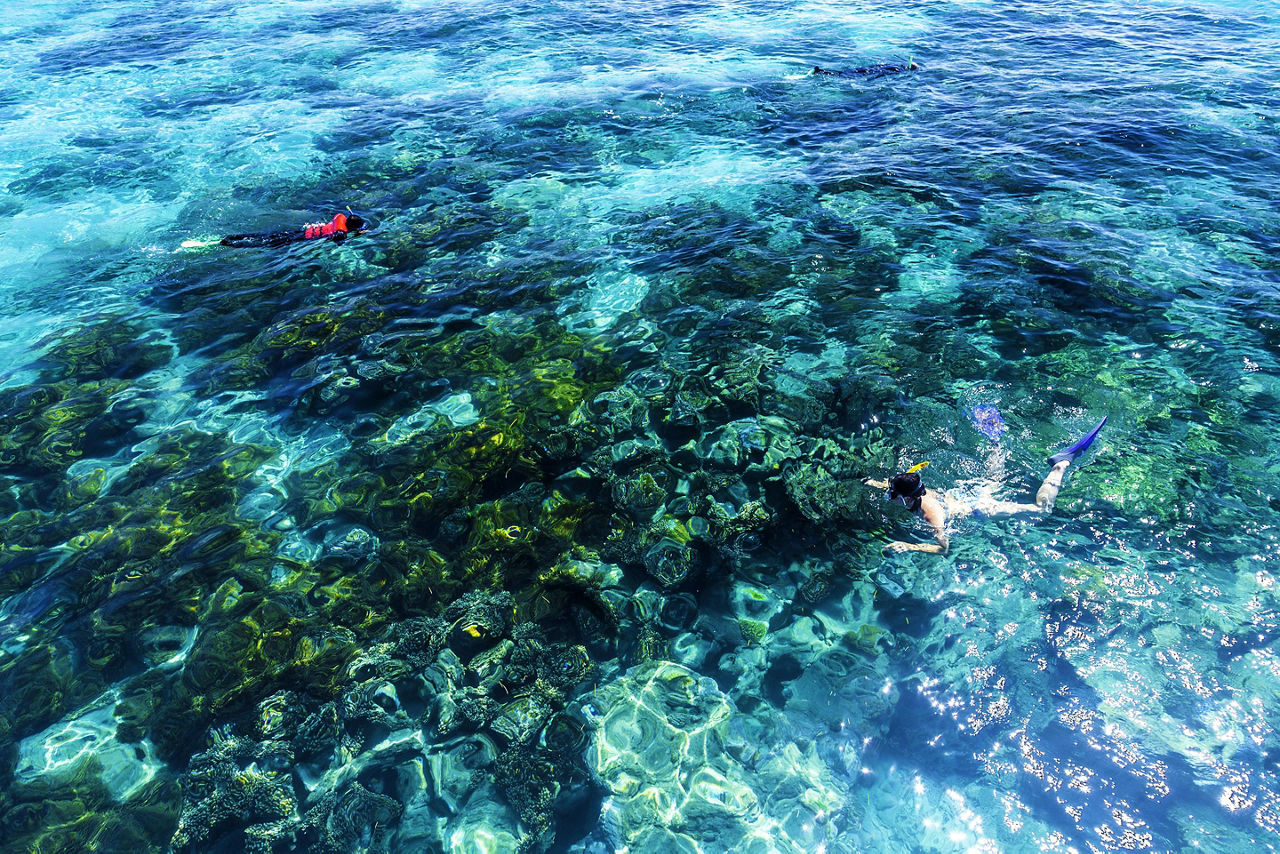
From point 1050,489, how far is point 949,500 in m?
1.38

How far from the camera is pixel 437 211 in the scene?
667 inches

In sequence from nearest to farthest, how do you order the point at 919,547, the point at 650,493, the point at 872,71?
the point at 919,547 < the point at 650,493 < the point at 872,71

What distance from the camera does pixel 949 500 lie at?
355 inches

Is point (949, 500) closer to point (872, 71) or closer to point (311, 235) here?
point (311, 235)

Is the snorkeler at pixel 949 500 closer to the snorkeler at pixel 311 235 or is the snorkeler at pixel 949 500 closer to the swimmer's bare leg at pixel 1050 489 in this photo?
the swimmer's bare leg at pixel 1050 489

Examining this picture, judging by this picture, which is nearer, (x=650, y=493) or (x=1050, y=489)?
(x=1050, y=489)

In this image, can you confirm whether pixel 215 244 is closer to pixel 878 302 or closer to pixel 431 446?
pixel 431 446

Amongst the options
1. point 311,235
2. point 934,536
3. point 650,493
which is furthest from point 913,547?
point 311,235

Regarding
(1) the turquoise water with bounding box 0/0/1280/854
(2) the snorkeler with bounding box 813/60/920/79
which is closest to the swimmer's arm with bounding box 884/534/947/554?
(1) the turquoise water with bounding box 0/0/1280/854

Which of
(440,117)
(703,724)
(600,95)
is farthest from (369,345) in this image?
(600,95)

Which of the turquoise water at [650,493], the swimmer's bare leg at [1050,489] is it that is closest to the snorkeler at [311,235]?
the turquoise water at [650,493]

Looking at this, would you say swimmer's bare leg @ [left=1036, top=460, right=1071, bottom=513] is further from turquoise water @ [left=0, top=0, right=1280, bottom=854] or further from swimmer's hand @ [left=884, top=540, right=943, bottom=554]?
swimmer's hand @ [left=884, top=540, right=943, bottom=554]

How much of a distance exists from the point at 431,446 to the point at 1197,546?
436 inches

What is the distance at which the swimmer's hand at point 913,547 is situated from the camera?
27.9 ft
